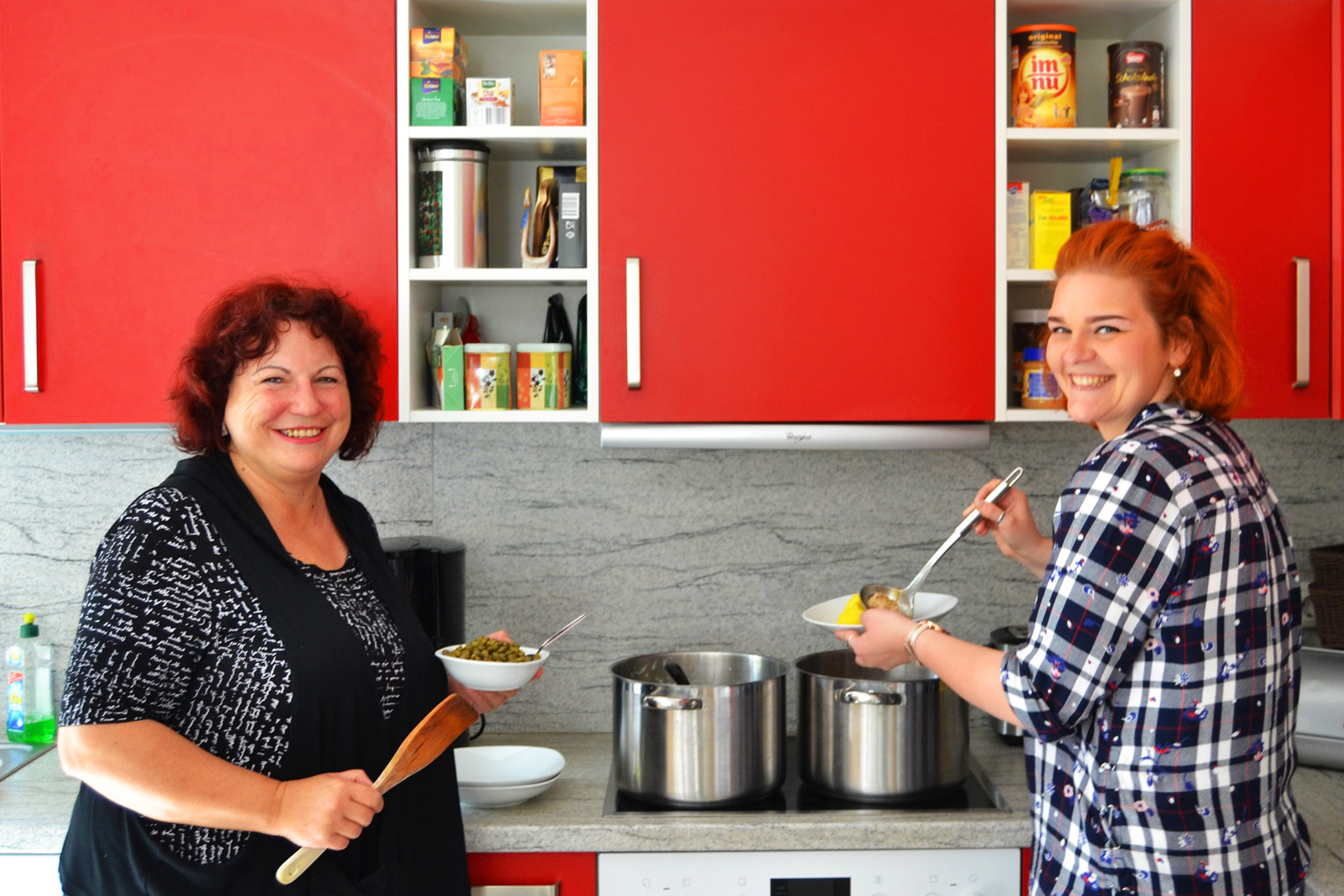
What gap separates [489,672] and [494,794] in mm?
267

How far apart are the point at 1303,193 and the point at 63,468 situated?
239 centimetres

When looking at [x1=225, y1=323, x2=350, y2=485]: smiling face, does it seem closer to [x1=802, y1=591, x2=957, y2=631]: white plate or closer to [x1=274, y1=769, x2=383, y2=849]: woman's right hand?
[x1=274, y1=769, x2=383, y2=849]: woman's right hand

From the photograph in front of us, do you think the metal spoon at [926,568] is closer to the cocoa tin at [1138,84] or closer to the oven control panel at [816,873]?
the oven control panel at [816,873]

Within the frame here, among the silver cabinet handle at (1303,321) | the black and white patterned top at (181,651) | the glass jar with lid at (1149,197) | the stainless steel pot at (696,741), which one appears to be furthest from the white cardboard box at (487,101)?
the silver cabinet handle at (1303,321)

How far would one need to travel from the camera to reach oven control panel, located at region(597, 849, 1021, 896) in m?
1.79

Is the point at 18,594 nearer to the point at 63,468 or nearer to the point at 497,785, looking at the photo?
the point at 63,468

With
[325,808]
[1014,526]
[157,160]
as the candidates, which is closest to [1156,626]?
[1014,526]

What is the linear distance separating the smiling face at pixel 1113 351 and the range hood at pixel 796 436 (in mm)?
486

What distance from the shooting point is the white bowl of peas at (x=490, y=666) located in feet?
5.49

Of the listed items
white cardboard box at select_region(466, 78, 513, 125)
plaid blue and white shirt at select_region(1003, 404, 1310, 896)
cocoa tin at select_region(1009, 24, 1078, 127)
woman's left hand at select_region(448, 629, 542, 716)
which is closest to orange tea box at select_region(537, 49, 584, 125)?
white cardboard box at select_region(466, 78, 513, 125)

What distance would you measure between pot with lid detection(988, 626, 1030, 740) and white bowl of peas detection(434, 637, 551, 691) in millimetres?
868

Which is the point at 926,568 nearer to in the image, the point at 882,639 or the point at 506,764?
the point at 882,639

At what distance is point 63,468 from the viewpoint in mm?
2326

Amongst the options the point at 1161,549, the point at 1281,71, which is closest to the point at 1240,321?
the point at 1281,71
